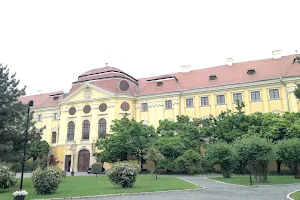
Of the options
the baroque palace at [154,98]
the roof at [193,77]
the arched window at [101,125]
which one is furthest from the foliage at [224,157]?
the arched window at [101,125]

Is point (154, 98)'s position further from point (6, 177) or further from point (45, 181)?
point (45, 181)

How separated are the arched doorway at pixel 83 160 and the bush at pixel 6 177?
23525mm

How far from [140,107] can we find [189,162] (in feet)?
47.6

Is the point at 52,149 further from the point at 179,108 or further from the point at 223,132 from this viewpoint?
the point at 223,132

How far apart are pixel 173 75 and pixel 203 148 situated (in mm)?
14986

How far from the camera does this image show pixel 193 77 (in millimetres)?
40938

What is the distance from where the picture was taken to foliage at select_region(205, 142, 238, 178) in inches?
963

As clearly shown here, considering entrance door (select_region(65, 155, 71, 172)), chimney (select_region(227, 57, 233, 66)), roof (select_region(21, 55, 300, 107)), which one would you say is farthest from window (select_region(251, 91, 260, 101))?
entrance door (select_region(65, 155, 71, 172))

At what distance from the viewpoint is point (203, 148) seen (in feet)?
104

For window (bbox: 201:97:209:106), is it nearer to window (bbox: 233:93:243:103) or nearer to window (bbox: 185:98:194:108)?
window (bbox: 185:98:194:108)

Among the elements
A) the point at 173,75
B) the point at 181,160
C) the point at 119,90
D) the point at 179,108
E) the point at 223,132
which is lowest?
the point at 181,160

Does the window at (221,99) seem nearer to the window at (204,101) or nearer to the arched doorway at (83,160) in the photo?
the window at (204,101)

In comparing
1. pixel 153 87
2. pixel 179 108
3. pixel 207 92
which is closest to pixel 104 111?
pixel 153 87

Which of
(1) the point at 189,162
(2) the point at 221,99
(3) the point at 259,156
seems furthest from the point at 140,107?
(3) the point at 259,156
